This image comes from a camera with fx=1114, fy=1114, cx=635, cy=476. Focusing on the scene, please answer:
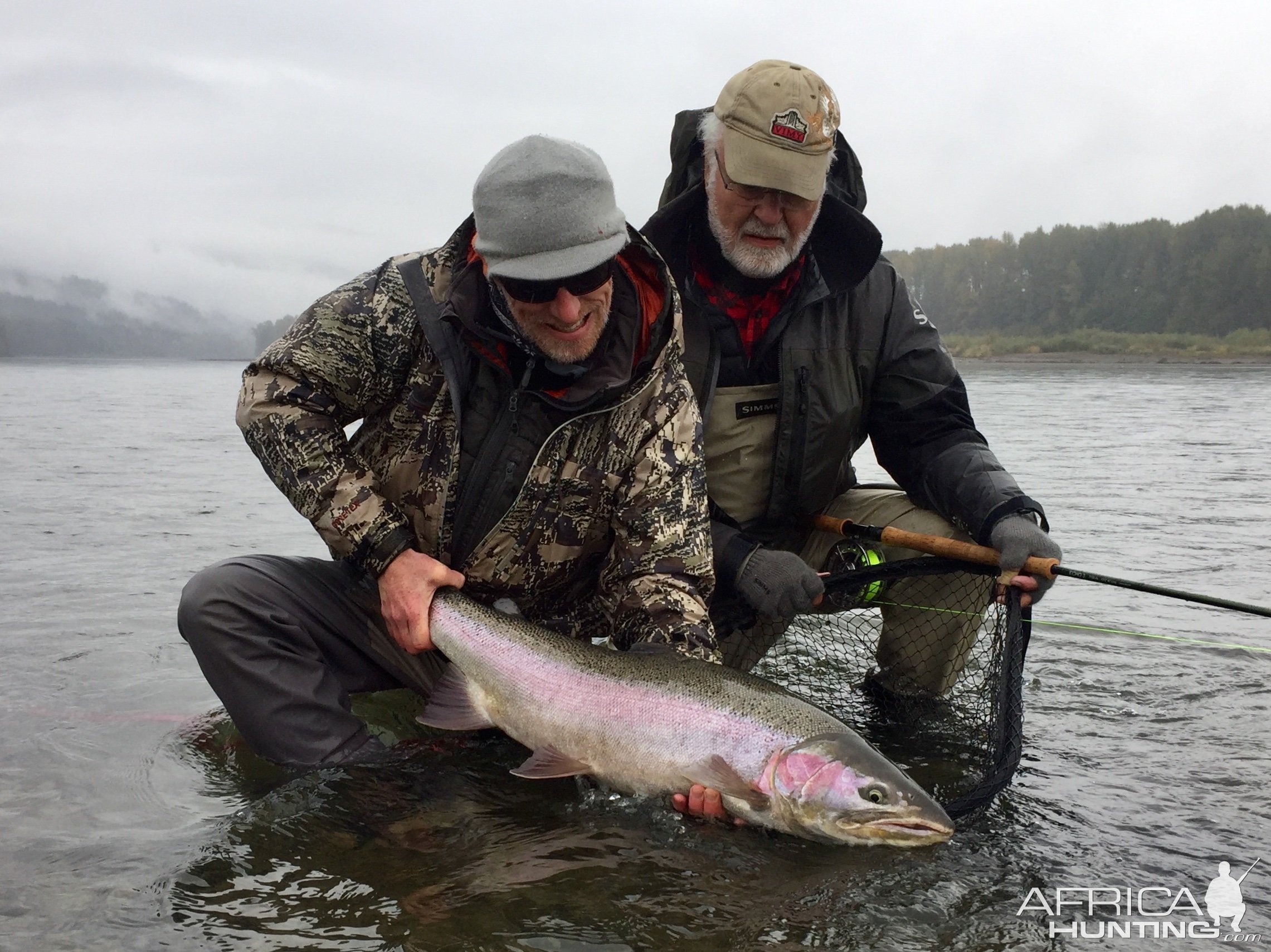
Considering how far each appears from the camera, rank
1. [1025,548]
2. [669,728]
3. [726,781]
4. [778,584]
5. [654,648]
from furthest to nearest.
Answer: [778,584], [1025,548], [654,648], [669,728], [726,781]

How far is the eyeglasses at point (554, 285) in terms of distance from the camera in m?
3.50

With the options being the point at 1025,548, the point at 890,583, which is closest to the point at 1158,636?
the point at 890,583

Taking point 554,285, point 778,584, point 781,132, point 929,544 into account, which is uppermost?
point 781,132

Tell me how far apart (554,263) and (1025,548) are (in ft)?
6.40

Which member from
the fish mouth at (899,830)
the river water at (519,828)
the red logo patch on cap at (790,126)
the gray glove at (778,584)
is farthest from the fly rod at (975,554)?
the red logo patch on cap at (790,126)

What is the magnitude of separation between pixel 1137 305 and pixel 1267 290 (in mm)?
A: 10195

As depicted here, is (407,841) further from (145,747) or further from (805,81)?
(805,81)

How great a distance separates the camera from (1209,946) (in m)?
2.90

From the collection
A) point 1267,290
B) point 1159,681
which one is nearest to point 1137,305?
point 1267,290

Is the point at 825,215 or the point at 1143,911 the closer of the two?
the point at 1143,911

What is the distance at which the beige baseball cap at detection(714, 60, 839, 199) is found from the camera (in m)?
4.30

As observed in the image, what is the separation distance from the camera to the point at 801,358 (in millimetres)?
4570

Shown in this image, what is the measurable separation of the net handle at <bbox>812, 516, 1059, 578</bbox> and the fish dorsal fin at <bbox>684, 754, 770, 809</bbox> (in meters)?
1.43

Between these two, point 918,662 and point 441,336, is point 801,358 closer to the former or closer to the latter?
point 918,662
